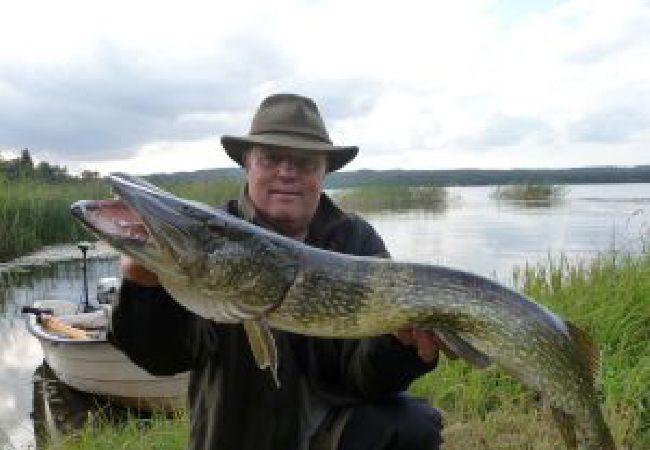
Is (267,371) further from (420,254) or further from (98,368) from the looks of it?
(420,254)

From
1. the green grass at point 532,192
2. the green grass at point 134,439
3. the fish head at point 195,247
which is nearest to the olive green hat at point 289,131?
the fish head at point 195,247

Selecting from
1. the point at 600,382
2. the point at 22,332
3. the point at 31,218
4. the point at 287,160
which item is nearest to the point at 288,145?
the point at 287,160

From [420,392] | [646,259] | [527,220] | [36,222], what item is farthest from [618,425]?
[527,220]

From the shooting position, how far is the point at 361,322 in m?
2.37

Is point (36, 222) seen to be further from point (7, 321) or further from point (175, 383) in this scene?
point (175, 383)

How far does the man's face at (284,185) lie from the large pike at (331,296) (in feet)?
2.14

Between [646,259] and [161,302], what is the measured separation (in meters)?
5.71

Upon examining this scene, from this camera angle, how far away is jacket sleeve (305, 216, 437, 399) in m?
2.75

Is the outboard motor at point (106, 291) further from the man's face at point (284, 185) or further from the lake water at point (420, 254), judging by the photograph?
the man's face at point (284, 185)

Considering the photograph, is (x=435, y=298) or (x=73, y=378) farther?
(x=73, y=378)

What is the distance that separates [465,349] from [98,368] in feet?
18.1

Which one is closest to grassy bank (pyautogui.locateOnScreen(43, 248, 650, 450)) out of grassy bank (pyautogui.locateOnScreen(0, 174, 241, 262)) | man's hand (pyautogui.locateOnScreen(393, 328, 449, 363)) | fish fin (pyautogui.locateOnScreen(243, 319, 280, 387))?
man's hand (pyautogui.locateOnScreen(393, 328, 449, 363))

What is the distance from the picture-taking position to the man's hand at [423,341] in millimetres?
2574

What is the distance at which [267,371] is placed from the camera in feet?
9.62
